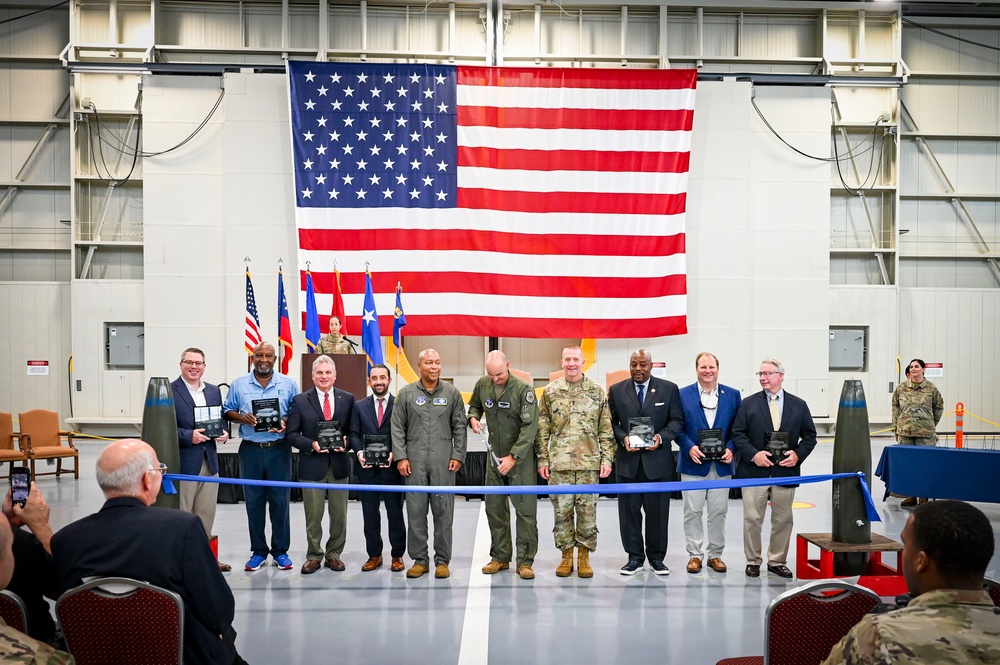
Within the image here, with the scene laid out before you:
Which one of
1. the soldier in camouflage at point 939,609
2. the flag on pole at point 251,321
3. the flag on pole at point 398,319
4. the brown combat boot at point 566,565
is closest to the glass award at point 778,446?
the brown combat boot at point 566,565

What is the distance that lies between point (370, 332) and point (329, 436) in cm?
662

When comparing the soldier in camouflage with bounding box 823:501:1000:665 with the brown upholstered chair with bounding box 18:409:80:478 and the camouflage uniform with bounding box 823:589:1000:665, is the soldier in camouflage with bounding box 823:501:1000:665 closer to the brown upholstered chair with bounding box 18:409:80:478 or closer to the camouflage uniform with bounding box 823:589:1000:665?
the camouflage uniform with bounding box 823:589:1000:665

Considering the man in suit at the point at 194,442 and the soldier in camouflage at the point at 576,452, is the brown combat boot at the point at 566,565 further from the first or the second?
the man in suit at the point at 194,442

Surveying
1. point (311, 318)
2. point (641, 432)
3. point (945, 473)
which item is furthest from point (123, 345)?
point (945, 473)

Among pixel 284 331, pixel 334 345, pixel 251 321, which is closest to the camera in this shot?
pixel 334 345

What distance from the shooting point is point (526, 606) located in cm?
538

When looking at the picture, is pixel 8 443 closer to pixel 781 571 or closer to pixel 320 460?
pixel 320 460

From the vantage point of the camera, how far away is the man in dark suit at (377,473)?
6336 millimetres

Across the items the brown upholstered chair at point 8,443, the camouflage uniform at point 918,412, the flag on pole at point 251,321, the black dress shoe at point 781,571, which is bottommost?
the black dress shoe at point 781,571

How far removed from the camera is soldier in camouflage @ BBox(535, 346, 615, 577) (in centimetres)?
615

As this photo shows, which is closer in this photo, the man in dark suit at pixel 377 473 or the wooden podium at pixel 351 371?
the man in dark suit at pixel 377 473

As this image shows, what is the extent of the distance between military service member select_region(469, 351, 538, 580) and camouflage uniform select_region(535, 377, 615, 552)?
0.57 feet

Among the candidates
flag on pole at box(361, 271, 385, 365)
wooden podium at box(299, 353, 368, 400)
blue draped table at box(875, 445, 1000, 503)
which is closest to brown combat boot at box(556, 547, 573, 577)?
blue draped table at box(875, 445, 1000, 503)

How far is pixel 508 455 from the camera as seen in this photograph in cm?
622
